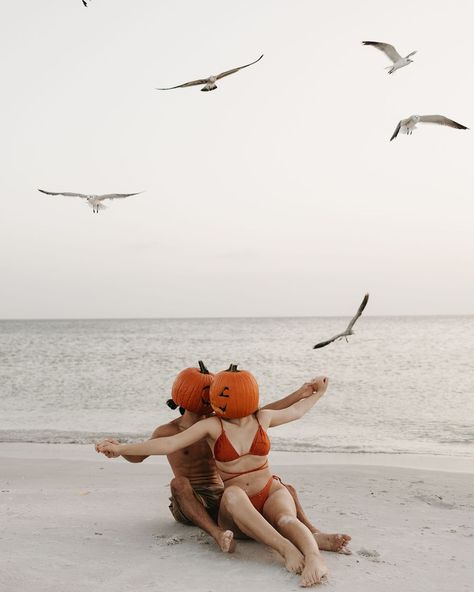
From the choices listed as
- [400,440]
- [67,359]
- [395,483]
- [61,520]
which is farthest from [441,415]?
[67,359]

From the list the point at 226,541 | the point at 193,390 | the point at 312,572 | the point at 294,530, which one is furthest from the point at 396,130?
the point at 312,572

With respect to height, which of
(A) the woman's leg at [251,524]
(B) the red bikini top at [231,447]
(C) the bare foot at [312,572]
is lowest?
(C) the bare foot at [312,572]

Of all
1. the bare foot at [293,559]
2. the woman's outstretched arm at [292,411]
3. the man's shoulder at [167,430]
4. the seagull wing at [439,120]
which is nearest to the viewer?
the bare foot at [293,559]

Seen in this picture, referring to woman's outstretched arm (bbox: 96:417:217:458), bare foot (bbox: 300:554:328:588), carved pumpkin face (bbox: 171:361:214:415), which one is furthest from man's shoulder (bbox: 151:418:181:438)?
bare foot (bbox: 300:554:328:588)

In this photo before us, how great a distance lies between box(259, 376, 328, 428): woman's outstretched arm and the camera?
442 cm

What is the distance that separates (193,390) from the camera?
14.9 feet

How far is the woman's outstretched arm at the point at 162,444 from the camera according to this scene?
409cm

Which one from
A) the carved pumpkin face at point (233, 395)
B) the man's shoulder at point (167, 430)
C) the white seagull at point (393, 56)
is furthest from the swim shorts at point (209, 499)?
the white seagull at point (393, 56)

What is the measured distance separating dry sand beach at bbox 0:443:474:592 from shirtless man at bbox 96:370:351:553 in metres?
0.16

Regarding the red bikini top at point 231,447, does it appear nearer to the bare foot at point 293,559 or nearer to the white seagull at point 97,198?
the bare foot at point 293,559

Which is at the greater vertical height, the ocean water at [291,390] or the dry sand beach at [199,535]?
the dry sand beach at [199,535]

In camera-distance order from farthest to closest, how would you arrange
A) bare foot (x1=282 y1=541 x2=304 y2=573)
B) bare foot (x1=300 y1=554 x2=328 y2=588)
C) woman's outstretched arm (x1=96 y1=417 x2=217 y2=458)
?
woman's outstretched arm (x1=96 y1=417 x2=217 y2=458), bare foot (x1=282 y1=541 x2=304 y2=573), bare foot (x1=300 y1=554 x2=328 y2=588)

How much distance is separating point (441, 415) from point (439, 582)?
1134 centimetres

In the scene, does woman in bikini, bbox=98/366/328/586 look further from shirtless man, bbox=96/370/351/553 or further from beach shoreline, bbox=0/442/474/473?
beach shoreline, bbox=0/442/474/473
